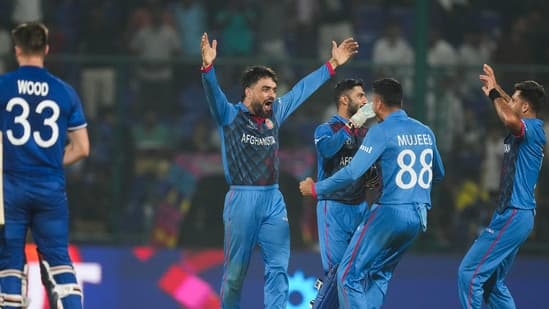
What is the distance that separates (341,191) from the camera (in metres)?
10.3

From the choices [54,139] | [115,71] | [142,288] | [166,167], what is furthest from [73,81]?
[54,139]

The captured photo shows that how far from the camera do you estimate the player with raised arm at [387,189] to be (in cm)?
935

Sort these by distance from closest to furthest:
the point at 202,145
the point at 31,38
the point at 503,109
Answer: the point at 31,38 → the point at 503,109 → the point at 202,145

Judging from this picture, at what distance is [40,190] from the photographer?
8609 millimetres

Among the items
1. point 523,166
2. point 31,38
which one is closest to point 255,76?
point 31,38

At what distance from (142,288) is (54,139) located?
3825 millimetres

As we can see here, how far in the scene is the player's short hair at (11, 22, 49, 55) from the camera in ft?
28.2

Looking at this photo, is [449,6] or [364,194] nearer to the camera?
[364,194]

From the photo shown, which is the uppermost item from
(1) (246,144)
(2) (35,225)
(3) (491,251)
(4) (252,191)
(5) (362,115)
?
(5) (362,115)

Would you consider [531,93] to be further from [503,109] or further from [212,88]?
[212,88]

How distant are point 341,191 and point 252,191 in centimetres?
79

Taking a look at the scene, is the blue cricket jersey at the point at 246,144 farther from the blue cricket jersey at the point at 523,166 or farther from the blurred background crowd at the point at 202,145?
the blurred background crowd at the point at 202,145

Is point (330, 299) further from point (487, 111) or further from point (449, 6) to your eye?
point (449, 6)

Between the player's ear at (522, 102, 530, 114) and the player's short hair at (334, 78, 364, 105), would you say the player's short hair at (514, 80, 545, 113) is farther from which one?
the player's short hair at (334, 78, 364, 105)
